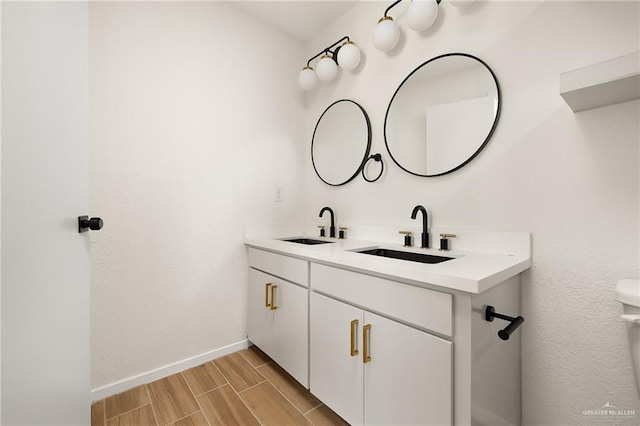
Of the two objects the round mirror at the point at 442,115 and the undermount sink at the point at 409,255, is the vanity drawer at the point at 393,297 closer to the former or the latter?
the undermount sink at the point at 409,255

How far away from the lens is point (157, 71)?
5.44 ft

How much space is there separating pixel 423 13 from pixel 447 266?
1.28 metres

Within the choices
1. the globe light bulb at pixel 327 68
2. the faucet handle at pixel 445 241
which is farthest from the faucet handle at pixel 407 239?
the globe light bulb at pixel 327 68

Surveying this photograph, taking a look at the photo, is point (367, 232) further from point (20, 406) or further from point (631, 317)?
point (20, 406)

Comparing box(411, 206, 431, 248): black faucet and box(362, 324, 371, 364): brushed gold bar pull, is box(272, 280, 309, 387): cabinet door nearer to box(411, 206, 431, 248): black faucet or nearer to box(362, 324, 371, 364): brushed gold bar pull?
box(362, 324, 371, 364): brushed gold bar pull

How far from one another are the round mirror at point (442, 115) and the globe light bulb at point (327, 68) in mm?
557

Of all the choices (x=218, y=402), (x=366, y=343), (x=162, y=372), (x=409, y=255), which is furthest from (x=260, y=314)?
(x=409, y=255)

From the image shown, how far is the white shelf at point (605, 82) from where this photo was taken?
0.80 m

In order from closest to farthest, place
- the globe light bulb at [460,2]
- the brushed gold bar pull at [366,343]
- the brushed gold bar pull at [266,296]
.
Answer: the brushed gold bar pull at [366,343] < the globe light bulb at [460,2] < the brushed gold bar pull at [266,296]

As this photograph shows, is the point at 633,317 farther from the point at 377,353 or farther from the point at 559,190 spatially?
the point at 377,353

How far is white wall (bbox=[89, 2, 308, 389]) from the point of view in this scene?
1.50 metres

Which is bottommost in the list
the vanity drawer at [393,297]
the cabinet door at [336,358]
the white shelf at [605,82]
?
the cabinet door at [336,358]

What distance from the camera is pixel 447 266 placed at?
1033 mm

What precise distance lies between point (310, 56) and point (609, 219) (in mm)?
2198
